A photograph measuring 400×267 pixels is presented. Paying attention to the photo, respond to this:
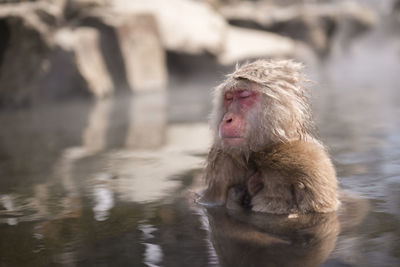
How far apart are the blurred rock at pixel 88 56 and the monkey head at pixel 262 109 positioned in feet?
25.3

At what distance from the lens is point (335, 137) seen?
4934mm

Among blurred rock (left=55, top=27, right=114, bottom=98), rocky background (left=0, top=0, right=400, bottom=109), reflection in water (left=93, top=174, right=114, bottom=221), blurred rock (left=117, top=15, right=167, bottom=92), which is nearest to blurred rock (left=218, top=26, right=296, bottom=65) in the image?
rocky background (left=0, top=0, right=400, bottom=109)

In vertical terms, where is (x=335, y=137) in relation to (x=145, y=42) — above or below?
below

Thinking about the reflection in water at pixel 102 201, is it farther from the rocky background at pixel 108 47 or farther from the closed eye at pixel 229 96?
the rocky background at pixel 108 47

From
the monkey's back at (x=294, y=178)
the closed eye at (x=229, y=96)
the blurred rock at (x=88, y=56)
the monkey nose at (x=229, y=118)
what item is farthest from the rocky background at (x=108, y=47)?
the monkey's back at (x=294, y=178)

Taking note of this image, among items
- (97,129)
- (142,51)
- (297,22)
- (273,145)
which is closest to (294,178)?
(273,145)

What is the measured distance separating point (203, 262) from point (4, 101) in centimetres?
737

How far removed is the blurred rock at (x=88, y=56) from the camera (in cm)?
995

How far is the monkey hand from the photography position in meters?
2.56

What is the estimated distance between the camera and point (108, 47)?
11.0 m

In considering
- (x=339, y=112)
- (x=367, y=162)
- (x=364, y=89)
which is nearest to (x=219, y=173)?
(x=367, y=162)

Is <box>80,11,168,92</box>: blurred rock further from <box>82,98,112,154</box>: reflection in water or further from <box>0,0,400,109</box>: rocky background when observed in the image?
<box>82,98,112,154</box>: reflection in water

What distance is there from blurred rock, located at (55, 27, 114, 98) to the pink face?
770 cm

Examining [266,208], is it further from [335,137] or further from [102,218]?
[335,137]
